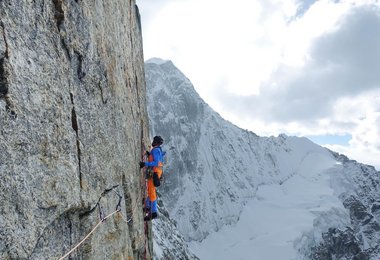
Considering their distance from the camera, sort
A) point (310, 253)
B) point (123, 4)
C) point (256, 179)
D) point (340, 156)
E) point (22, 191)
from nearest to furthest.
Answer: point (22, 191) < point (123, 4) < point (310, 253) < point (256, 179) < point (340, 156)

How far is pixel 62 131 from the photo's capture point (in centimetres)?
527

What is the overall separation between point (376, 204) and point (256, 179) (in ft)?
152

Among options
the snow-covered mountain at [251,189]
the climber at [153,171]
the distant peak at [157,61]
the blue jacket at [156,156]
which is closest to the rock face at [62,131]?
the blue jacket at [156,156]

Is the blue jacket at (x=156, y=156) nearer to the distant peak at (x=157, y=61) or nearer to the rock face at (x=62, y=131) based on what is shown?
the rock face at (x=62, y=131)

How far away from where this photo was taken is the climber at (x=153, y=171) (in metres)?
11.0

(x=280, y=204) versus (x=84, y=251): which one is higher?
(x=84, y=251)

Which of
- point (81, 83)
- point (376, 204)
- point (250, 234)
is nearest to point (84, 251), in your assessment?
point (81, 83)

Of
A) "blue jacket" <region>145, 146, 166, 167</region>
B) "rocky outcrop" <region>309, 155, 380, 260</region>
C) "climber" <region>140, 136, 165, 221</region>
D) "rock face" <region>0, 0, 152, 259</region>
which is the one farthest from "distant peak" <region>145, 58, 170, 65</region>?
"rock face" <region>0, 0, 152, 259</region>

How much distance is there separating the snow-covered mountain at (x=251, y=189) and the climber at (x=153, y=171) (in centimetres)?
9766

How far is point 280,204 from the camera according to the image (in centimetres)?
13238

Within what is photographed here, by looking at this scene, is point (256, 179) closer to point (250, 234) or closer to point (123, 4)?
point (250, 234)

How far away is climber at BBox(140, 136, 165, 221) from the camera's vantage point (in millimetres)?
10977

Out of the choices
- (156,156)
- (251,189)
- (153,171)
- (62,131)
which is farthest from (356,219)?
(62,131)

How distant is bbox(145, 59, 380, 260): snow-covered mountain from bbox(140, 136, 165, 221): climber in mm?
97659
